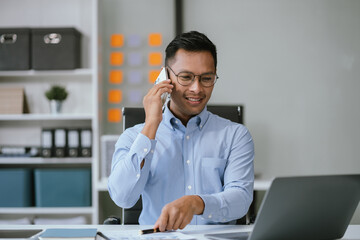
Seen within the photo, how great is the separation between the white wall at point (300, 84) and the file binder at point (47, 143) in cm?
132

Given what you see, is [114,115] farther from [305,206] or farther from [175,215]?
[305,206]

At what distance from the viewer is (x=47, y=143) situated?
3.31 m

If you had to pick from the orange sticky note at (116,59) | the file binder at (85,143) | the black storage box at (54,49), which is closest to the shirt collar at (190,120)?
the file binder at (85,143)

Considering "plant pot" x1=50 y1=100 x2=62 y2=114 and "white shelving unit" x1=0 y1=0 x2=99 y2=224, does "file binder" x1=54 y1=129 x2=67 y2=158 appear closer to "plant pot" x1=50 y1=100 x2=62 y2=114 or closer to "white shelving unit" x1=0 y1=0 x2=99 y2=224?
"plant pot" x1=50 y1=100 x2=62 y2=114

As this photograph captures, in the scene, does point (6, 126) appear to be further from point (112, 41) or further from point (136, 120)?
point (136, 120)

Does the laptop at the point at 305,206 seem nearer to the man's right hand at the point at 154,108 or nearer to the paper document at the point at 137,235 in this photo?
the paper document at the point at 137,235

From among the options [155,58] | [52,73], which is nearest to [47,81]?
[52,73]

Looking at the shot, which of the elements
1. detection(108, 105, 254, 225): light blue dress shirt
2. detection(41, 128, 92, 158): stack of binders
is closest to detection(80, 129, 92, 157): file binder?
detection(41, 128, 92, 158): stack of binders

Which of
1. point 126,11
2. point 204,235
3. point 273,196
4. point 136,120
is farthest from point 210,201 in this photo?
point 126,11

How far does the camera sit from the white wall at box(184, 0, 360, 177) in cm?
352

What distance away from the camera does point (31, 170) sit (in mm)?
3398

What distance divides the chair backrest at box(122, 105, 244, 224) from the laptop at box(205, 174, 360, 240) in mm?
701

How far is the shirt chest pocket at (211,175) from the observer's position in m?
1.57

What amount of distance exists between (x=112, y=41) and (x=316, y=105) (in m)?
1.72
